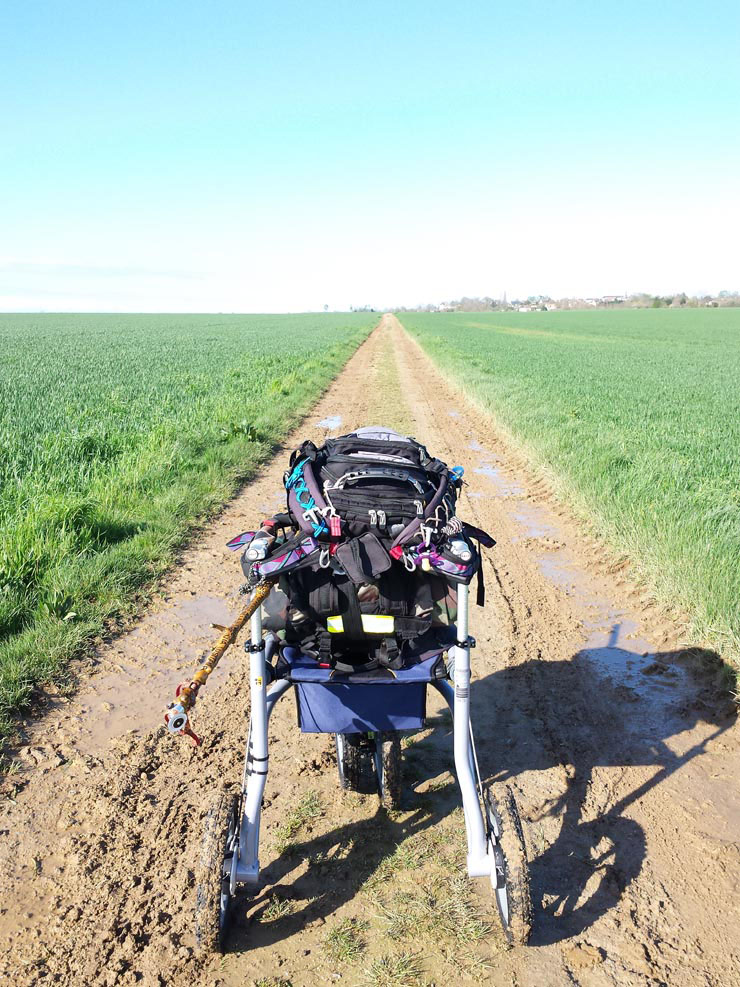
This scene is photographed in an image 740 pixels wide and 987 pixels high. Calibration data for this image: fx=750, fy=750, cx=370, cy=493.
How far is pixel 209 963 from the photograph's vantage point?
2748 millimetres

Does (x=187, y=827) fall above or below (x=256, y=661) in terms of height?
below

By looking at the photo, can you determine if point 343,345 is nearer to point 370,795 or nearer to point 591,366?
point 591,366

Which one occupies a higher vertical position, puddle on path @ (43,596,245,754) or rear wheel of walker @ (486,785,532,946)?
rear wheel of walker @ (486,785,532,946)

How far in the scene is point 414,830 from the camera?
138 inches

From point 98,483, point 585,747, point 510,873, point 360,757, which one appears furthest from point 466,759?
point 98,483

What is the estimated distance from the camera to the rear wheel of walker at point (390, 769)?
11.8ft

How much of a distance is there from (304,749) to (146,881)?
3.87 feet

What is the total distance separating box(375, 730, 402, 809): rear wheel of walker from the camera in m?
3.61

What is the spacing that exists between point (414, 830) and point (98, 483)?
20.0 ft

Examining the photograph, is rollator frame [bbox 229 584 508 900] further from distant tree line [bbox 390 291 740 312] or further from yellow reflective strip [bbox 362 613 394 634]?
distant tree line [bbox 390 291 740 312]

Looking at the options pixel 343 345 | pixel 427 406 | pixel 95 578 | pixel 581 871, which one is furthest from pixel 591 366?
pixel 581 871

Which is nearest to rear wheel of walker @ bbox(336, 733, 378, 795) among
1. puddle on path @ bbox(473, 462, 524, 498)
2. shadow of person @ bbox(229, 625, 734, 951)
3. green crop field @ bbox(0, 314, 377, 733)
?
shadow of person @ bbox(229, 625, 734, 951)

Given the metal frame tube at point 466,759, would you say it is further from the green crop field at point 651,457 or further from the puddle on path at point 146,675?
the green crop field at point 651,457

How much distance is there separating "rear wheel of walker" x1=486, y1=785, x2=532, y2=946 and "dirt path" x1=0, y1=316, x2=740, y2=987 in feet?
0.39
